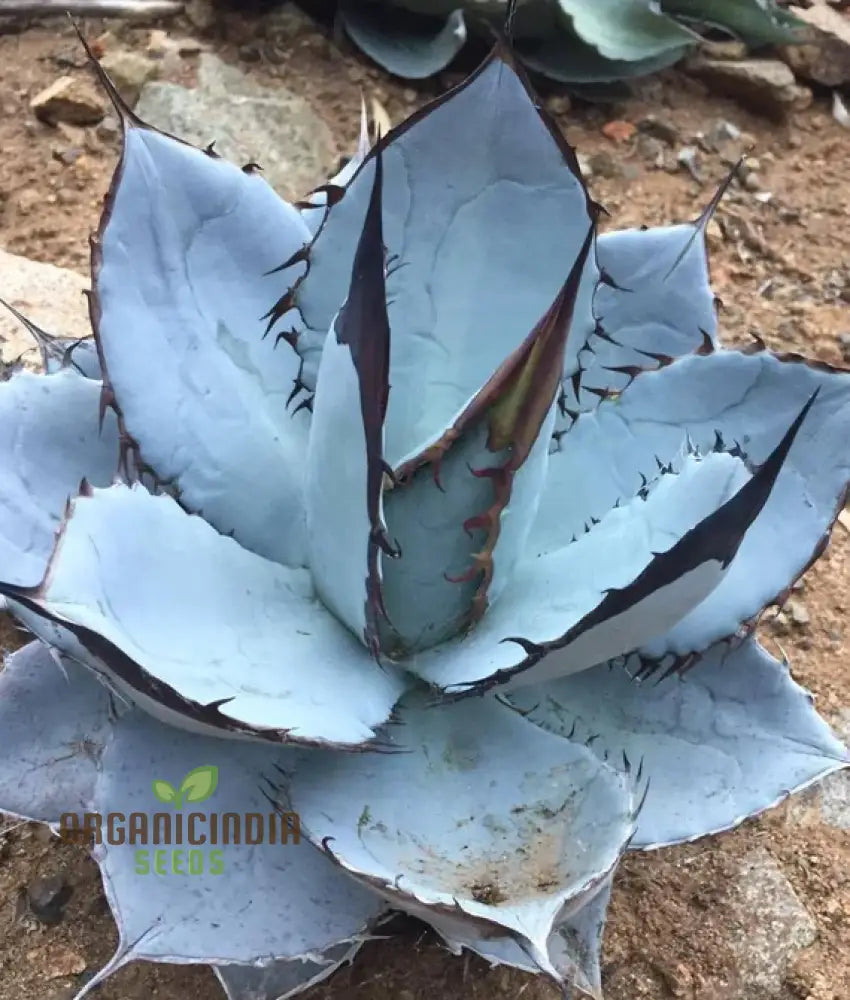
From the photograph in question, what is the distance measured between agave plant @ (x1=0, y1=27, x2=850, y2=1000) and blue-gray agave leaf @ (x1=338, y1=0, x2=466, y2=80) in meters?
1.17

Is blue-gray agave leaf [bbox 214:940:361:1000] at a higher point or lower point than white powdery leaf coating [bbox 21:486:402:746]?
lower

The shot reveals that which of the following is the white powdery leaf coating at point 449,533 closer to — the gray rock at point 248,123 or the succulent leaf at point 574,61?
the gray rock at point 248,123

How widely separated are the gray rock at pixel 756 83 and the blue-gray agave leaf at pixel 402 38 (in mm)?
525

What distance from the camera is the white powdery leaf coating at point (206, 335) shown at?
92 cm

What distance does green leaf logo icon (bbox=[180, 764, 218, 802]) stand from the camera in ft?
2.80

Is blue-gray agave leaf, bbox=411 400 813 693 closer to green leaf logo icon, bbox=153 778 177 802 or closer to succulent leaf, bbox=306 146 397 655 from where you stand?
succulent leaf, bbox=306 146 397 655

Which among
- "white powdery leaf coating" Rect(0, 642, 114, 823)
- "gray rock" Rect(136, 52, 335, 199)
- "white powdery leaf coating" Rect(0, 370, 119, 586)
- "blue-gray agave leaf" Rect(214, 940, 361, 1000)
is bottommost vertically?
"blue-gray agave leaf" Rect(214, 940, 361, 1000)

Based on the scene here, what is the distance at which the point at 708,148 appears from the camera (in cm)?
215

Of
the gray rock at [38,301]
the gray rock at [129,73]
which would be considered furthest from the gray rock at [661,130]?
the gray rock at [38,301]

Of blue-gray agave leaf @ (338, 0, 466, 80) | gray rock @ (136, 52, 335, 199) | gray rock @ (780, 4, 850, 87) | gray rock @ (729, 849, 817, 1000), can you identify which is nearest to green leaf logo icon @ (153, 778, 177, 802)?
gray rock @ (729, 849, 817, 1000)

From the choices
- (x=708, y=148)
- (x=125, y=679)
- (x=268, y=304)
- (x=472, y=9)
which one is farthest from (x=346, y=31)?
(x=125, y=679)

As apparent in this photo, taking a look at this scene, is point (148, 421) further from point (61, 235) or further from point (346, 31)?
point (346, 31)

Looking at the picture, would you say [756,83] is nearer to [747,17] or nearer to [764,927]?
[747,17]

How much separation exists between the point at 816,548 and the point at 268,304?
529 mm
